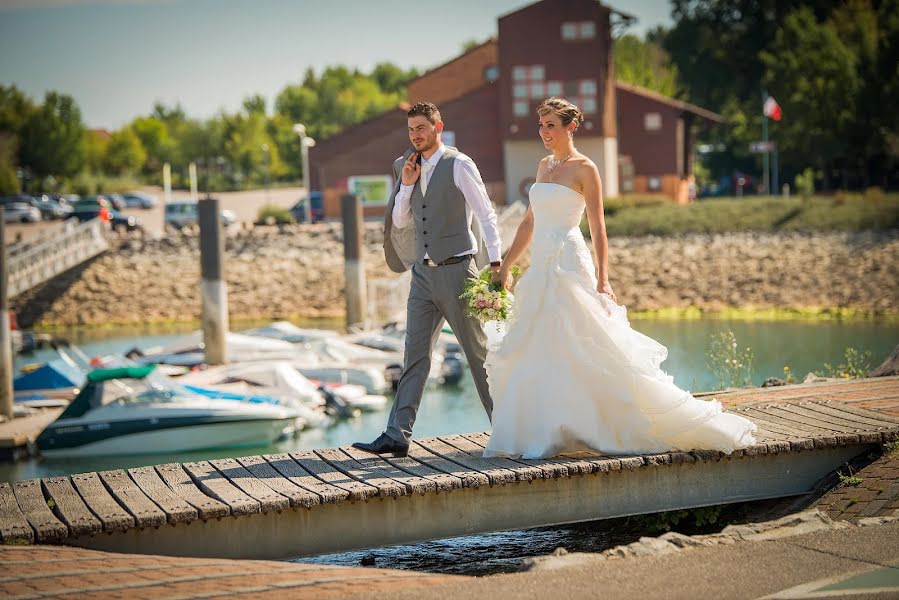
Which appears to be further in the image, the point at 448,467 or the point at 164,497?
the point at 448,467

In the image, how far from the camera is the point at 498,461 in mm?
8938

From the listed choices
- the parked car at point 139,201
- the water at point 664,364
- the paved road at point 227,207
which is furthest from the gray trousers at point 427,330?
the parked car at point 139,201

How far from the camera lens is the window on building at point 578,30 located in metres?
58.0

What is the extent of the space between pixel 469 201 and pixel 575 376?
1.49 meters

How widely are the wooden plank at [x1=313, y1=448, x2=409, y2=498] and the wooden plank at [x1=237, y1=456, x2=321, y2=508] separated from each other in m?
0.42

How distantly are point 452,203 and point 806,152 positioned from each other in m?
55.1

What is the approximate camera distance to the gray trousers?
9266 millimetres

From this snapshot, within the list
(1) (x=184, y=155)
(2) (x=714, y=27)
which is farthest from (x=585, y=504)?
(1) (x=184, y=155)

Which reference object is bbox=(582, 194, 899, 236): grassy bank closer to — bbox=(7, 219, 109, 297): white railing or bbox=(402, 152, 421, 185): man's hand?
bbox=(7, 219, 109, 297): white railing

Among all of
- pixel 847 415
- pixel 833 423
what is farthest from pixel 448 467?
pixel 847 415

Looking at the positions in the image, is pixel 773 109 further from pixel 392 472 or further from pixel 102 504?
pixel 102 504

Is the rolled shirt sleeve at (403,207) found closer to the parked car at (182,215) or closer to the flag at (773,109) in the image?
the flag at (773,109)

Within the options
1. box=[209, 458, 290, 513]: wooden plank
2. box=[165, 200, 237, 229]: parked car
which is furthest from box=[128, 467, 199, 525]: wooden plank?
box=[165, 200, 237, 229]: parked car

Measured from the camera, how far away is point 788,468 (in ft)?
31.4
